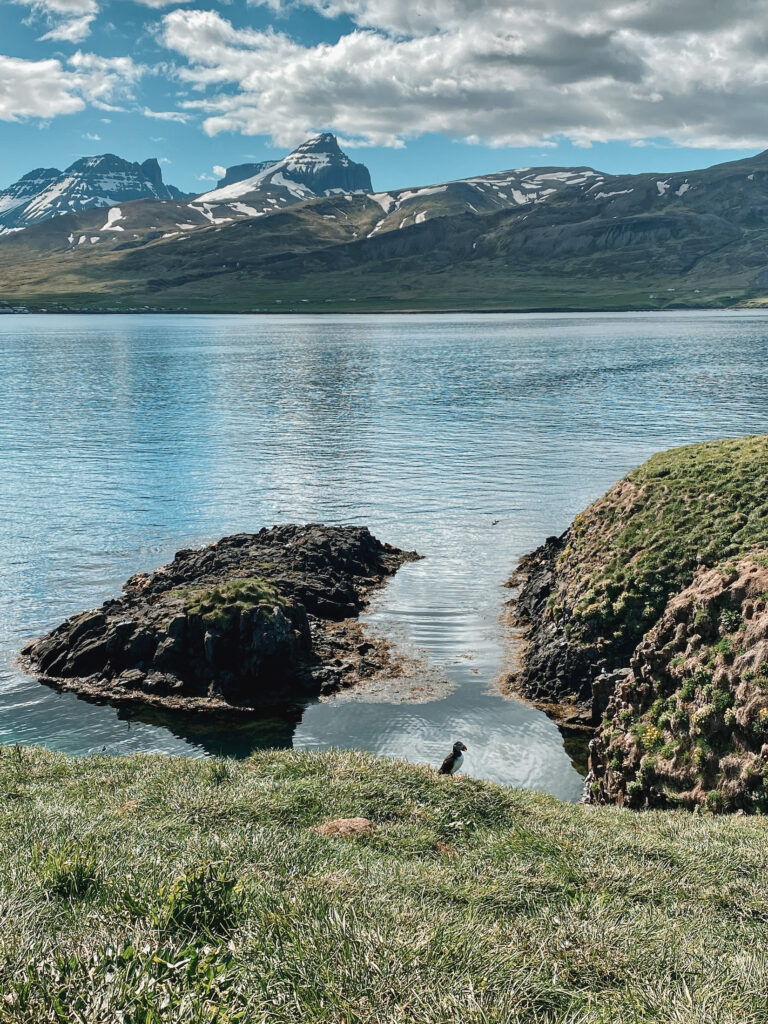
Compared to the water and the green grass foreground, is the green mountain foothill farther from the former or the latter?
the green grass foreground

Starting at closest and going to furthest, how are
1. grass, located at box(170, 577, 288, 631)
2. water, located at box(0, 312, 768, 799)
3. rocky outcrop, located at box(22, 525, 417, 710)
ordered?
1. water, located at box(0, 312, 768, 799)
2. rocky outcrop, located at box(22, 525, 417, 710)
3. grass, located at box(170, 577, 288, 631)

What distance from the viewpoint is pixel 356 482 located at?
6388 centimetres

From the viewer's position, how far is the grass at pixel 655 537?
95.0ft

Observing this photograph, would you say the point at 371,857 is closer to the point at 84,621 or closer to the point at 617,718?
the point at 617,718

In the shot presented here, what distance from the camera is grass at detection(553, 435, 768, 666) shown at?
2897 cm

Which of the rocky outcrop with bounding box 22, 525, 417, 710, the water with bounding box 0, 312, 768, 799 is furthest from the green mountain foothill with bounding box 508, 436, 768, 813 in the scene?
the rocky outcrop with bounding box 22, 525, 417, 710

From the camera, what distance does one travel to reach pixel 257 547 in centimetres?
4431

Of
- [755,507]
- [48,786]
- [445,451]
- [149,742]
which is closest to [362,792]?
[48,786]

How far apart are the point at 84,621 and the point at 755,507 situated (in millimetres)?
26064

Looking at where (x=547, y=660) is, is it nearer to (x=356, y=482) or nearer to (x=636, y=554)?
(x=636, y=554)

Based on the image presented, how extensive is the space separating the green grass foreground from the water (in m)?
10.9

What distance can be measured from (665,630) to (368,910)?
18.0m

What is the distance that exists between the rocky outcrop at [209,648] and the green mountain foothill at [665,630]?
25.1 feet

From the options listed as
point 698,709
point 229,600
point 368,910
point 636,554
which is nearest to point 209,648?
point 229,600
